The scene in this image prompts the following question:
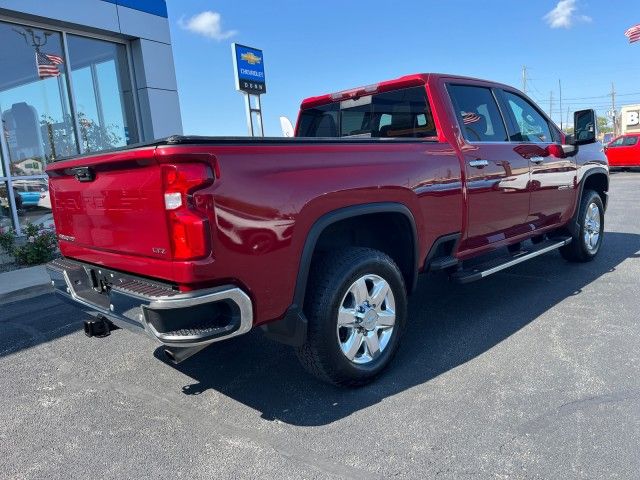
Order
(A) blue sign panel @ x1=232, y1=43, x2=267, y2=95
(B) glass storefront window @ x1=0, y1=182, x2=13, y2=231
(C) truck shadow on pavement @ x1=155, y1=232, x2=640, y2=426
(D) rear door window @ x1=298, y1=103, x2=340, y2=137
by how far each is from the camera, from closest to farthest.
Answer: (C) truck shadow on pavement @ x1=155, y1=232, x2=640, y2=426, (D) rear door window @ x1=298, y1=103, x2=340, y2=137, (B) glass storefront window @ x1=0, y1=182, x2=13, y2=231, (A) blue sign panel @ x1=232, y1=43, x2=267, y2=95

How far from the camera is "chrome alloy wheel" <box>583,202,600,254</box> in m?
5.88

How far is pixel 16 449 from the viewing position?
8.72ft

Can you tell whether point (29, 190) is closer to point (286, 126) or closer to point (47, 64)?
point (47, 64)

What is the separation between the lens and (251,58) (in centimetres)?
951

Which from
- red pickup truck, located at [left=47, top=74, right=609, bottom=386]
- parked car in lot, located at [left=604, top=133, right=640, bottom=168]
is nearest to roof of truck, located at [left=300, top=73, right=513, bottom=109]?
red pickup truck, located at [left=47, top=74, right=609, bottom=386]

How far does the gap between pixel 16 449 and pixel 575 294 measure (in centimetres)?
464

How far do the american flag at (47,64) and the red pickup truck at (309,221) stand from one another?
23.5 ft

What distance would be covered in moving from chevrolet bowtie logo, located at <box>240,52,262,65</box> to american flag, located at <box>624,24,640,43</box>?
2070 cm

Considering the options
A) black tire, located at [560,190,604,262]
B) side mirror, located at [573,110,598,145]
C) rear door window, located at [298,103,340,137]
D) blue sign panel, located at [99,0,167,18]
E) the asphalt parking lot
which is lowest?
the asphalt parking lot

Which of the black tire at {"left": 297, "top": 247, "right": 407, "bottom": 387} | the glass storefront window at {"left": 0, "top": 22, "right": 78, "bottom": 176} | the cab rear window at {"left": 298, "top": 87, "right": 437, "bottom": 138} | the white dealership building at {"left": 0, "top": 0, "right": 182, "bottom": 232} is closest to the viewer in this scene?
the black tire at {"left": 297, "top": 247, "right": 407, "bottom": 387}

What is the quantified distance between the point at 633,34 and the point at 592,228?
21.8 meters

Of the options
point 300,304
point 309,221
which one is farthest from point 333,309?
point 309,221

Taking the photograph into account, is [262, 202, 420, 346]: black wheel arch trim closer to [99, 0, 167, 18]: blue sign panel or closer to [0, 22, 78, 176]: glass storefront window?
[0, 22, 78, 176]: glass storefront window

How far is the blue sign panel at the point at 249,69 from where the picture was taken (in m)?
9.14
